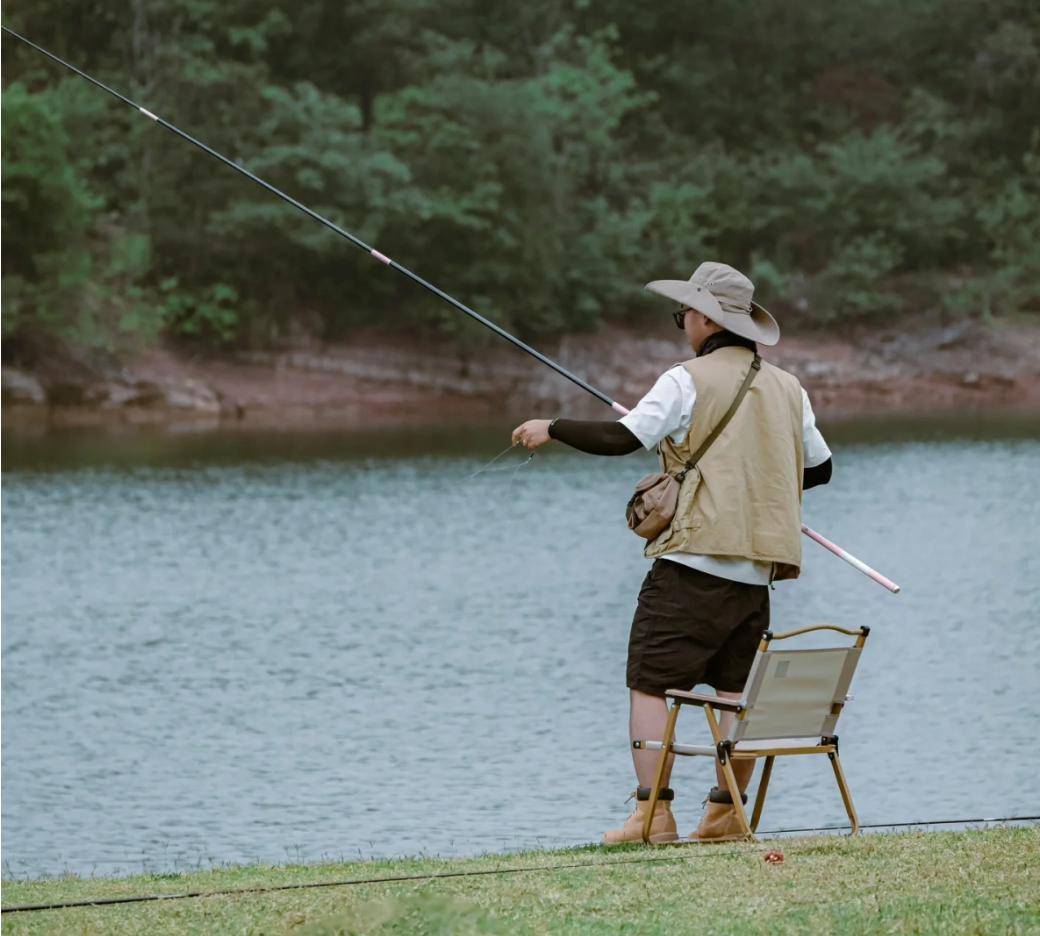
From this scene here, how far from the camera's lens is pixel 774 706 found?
17.2ft

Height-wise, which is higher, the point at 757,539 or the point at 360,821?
the point at 757,539

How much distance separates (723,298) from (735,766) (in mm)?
1280

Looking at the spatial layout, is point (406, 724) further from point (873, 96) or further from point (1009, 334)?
point (873, 96)

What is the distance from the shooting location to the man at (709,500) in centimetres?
518

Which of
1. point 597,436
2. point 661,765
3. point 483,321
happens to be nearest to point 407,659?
point 483,321

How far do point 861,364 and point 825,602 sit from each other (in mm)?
25031

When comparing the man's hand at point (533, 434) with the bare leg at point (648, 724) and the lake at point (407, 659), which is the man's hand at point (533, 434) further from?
the lake at point (407, 659)

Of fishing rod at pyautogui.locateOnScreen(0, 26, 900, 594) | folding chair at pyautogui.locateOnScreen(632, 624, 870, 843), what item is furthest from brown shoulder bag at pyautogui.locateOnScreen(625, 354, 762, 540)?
folding chair at pyautogui.locateOnScreen(632, 624, 870, 843)

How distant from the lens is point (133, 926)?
4453 mm

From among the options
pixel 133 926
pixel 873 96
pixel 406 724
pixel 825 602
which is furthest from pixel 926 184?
pixel 133 926

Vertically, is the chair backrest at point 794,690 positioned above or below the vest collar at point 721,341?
below

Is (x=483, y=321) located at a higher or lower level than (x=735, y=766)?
higher

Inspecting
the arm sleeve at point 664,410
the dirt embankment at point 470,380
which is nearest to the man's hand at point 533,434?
the arm sleeve at point 664,410

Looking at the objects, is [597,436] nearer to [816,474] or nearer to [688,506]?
[688,506]
